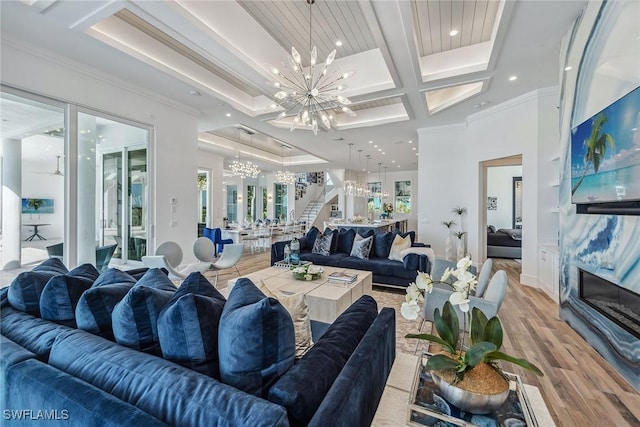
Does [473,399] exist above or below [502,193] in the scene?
below

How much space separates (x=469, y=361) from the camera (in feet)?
3.17

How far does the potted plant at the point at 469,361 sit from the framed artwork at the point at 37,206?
478 cm

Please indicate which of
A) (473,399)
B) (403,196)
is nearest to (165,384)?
(473,399)

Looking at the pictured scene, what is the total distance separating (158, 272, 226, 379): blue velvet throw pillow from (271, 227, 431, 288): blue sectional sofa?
355cm

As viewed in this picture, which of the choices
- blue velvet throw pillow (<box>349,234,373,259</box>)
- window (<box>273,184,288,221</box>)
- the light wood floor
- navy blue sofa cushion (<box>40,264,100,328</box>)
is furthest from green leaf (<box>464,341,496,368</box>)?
window (<box>273,184,288,221</box>)

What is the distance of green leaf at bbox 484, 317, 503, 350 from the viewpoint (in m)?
1.06

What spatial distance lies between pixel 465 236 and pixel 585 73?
3.95 metres

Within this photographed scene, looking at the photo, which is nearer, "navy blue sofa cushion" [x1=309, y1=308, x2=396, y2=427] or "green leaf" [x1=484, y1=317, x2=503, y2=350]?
"navy blue sofa cushion" [x1=309, y1=308, x2=396, y2=427]

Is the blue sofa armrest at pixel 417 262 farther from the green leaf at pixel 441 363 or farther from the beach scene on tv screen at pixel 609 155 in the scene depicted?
the green leaf at pixel 441 363

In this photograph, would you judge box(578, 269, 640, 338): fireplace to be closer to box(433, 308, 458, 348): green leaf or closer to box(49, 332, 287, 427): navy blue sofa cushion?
box(433, 308, 458, 348): green leaf

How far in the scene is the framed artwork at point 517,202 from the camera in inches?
361

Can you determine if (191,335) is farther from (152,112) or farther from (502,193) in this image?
(502,193)

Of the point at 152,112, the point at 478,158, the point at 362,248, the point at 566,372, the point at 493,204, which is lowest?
the point at 566,372

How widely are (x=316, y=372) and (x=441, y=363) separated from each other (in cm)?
47
